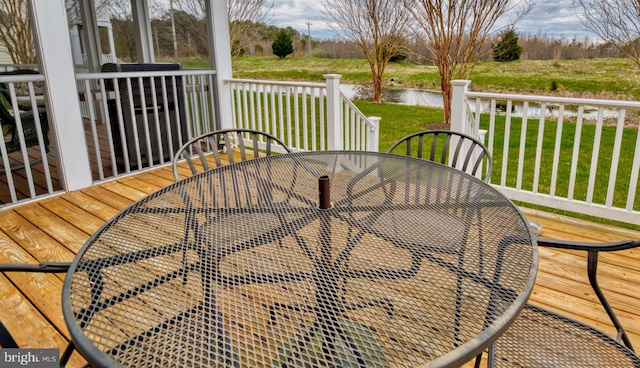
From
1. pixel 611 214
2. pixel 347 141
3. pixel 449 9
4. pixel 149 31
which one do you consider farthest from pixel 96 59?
pixel 449 9

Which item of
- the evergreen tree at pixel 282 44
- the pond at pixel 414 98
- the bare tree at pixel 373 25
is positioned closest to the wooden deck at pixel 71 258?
the bare tree at pixel 373 25

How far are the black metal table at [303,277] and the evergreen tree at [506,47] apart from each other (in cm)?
728

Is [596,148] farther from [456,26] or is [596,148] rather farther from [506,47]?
[506,47]

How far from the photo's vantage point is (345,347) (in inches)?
31.0

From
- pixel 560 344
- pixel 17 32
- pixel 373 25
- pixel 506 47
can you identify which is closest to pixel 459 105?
pixel 560 344

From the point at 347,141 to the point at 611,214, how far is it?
8.18ft

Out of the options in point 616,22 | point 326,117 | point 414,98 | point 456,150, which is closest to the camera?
point 456,150

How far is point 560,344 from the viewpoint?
1.10 meters

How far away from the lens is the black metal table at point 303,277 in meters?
0.76

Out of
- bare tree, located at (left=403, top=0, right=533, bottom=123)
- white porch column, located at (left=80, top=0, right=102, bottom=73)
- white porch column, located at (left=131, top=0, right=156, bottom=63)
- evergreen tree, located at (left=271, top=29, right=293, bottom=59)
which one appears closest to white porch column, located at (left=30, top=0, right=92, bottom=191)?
white porch column, located at (left=80, top=0, right=102, bottom=73)

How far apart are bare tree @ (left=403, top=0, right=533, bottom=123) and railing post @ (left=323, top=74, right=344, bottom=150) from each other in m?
3.98

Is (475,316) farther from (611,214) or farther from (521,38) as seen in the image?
(521,38)

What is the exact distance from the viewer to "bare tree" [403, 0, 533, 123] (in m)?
Result: 6.77

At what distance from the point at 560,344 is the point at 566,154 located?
223 inches
